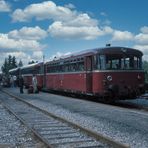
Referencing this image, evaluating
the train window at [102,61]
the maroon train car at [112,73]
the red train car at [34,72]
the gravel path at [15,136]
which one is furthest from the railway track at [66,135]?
the red train car at [34,72]

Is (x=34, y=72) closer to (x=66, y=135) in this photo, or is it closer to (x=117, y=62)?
(x=117, y=62)

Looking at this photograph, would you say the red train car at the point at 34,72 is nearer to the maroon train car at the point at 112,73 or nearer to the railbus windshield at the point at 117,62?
the maroon train car at the point at 112,73

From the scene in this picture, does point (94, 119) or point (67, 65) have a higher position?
point (67, 65)

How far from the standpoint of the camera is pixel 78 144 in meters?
9.59

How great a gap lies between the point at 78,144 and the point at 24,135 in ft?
7.44

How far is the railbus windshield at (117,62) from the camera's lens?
69.2 ft

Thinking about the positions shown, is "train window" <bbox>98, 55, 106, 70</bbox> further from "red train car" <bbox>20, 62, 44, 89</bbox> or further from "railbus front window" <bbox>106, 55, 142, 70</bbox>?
"red train car" <bbox>20, 62, 44, 89</bbox>

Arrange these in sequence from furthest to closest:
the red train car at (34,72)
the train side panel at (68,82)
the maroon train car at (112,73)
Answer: the red train car at (34,72) → the train side panel at (68,82) → the maroon train car at (112,73)

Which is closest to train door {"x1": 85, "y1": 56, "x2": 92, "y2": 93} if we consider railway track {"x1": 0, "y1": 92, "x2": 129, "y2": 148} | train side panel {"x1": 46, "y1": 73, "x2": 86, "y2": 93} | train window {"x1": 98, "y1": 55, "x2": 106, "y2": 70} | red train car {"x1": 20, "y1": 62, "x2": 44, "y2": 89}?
train side panel {"x1": 46, "y1": 73, "x2": 86, "y2": 93}

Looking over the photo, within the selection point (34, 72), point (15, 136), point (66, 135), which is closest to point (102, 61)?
point (66, 135)

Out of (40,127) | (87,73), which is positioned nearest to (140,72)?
(87,73)

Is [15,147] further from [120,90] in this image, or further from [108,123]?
[120,90]

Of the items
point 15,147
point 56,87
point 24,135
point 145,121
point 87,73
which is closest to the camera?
point 15,147

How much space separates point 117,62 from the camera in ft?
70.2
